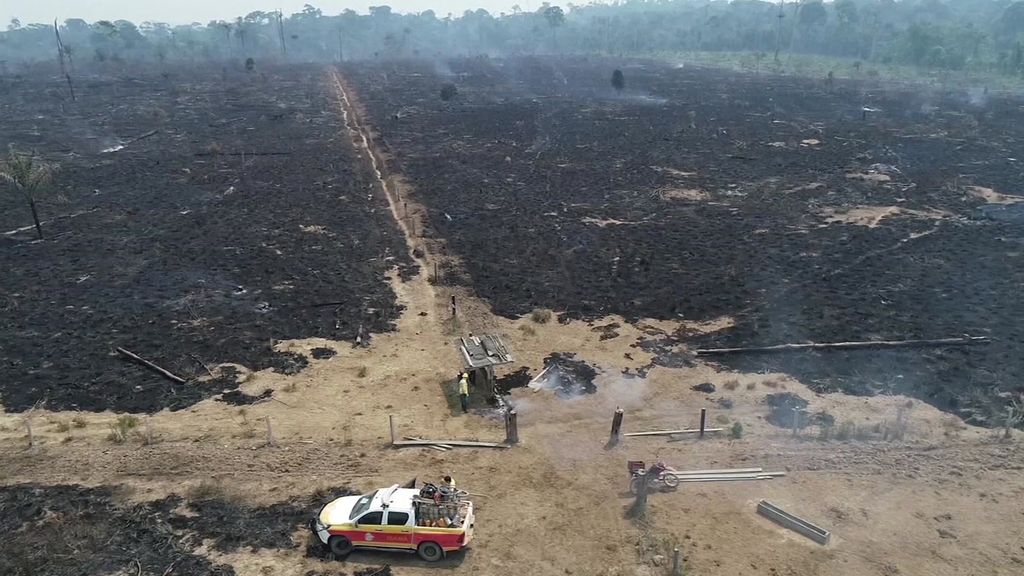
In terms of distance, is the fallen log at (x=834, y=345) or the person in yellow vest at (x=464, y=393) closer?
the person in yellow vest at (x=464, y=393)

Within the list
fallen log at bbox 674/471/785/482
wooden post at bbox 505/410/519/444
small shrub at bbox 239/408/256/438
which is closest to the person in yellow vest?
wooden post at bbox 505/410/519/444

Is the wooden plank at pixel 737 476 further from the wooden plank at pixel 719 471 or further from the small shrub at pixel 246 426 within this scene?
the small shrub at pixel 246 426

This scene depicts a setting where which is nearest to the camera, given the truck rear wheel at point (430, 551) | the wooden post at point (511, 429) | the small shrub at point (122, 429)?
the truck rear wheel at point (430, 551)

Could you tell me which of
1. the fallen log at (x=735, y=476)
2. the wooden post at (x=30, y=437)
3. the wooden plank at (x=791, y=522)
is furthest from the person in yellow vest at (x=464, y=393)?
the wooden post at (x=30, y=437)

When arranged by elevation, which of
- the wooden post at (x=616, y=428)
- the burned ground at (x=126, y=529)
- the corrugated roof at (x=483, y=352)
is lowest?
the burned ground at (x=126, y=529)

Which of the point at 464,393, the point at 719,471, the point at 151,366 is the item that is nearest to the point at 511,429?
the point at 464,393

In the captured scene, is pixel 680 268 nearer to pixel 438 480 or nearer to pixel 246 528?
pixel 438 480

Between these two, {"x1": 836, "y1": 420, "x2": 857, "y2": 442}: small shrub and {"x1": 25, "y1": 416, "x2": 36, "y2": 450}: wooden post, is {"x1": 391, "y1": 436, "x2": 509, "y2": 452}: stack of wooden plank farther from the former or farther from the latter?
{"x1": 25, "y1": 416, "x2": 36, "y2": 450}: wooden post
